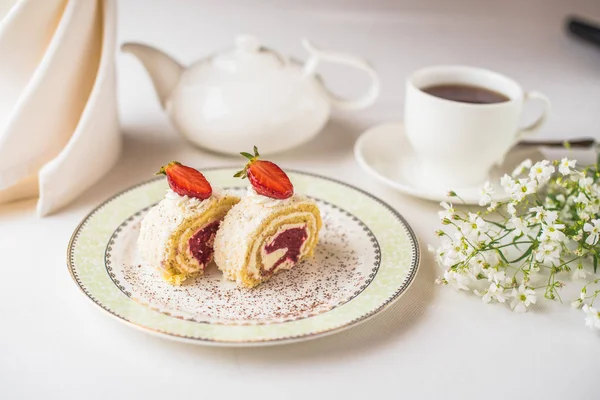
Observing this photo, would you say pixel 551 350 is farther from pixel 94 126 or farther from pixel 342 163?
pixel 94 126

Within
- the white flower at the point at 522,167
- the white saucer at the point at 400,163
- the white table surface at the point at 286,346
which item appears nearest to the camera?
the white table surface at the point at 286,346

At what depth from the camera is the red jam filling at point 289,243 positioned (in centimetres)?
138

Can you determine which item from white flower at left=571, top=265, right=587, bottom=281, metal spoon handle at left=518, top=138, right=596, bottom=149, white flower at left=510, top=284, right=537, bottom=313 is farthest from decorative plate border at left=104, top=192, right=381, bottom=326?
metal spoon handle at left=518, top=138, right=596, bottom=149

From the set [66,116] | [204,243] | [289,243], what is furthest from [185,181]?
[66,116]

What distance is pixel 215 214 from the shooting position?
139cm

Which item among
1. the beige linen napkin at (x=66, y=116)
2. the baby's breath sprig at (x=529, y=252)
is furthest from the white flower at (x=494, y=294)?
the beige linen napkin at (x=66, y=116)

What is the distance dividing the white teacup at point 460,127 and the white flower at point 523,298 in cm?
46

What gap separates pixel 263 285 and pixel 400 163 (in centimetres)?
66

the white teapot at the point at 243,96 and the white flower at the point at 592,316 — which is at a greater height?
the white teapot at the point at 243,96

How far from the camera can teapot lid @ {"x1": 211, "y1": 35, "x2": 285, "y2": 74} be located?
182cm

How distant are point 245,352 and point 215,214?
0.31 metres

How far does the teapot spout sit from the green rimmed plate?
337 millimetres

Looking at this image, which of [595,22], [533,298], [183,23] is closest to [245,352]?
[533,298]

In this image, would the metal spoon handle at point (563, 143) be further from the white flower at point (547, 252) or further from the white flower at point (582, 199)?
the white flower at point (547, 252)
